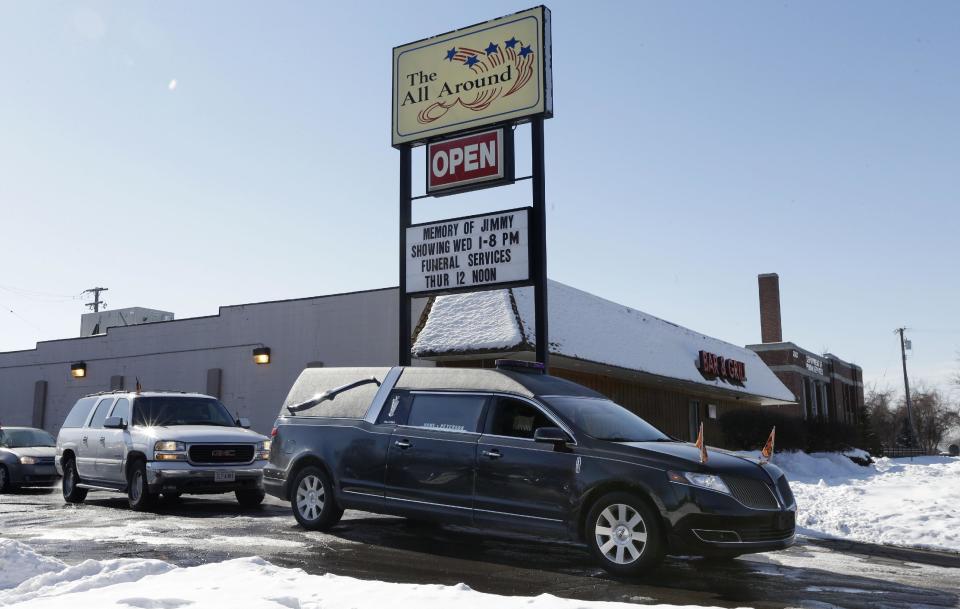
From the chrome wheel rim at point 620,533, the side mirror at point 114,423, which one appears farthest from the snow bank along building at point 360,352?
the chrome wheel rim at point 620,533

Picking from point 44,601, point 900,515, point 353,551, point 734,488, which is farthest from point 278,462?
point 900,515

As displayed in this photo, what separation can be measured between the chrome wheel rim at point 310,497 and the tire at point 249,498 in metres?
3.31

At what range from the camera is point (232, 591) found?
630 cm

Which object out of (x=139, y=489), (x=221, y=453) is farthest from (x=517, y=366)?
(x=139, y=489)

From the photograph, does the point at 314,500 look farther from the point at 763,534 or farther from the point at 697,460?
the point at 763,534

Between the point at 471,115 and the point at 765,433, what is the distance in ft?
58.3

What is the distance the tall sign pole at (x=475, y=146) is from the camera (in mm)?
14555

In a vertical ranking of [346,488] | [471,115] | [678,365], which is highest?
[471,115]

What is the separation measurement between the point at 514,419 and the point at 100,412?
9.09m

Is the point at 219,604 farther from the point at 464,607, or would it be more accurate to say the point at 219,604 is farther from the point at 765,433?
the point at 765,433

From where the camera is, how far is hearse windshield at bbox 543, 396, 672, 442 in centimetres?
888

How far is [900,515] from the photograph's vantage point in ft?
40.2

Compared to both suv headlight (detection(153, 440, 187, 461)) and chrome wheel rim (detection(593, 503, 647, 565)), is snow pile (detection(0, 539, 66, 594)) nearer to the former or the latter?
chrome wheel rim (detection(593, 503, 647, 565))

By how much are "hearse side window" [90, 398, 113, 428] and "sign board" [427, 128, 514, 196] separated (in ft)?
22.0
